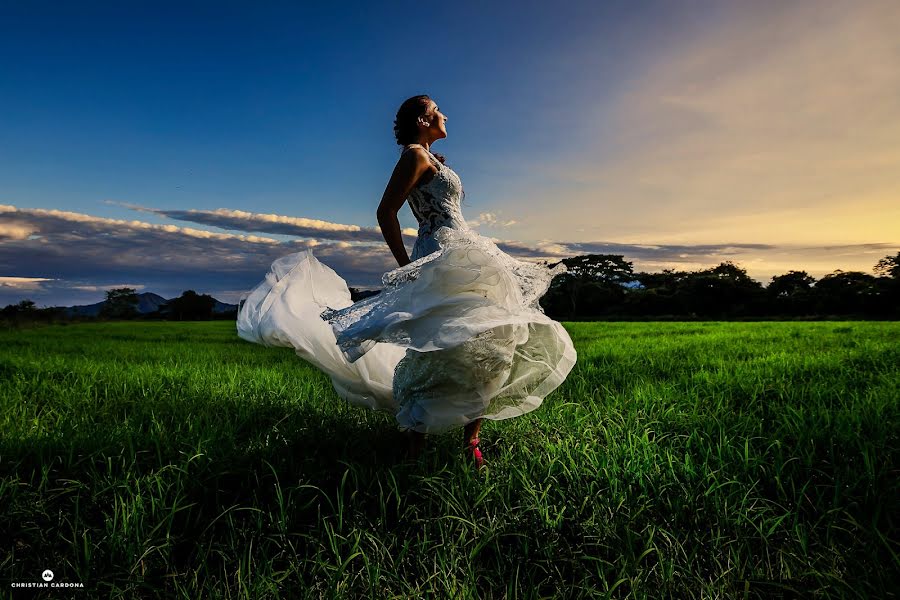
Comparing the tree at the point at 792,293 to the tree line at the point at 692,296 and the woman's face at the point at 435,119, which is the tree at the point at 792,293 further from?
the woman's face at the point at 435,119

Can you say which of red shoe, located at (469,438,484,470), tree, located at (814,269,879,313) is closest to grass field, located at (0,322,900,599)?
red shoe, located at (469,438,484,470)

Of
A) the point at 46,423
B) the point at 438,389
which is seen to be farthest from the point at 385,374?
the point at 46,423

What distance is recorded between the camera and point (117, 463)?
3137mm

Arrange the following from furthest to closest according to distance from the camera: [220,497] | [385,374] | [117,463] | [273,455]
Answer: [385,374], [273,455], [117,463], [220,497]

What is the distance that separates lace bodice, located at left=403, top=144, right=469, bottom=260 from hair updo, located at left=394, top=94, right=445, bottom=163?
0.25 meters

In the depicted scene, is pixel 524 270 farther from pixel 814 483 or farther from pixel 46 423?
pixel 46 423

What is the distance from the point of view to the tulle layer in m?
2.96

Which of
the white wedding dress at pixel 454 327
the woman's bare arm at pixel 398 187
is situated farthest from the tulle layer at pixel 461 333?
the woman's bare arm at pixel 398 187

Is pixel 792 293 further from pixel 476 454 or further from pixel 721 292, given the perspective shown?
pixel 476 454

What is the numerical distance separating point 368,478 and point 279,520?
62cm

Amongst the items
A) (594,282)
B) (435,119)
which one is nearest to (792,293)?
(594,282)

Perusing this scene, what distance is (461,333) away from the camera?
9.37ft

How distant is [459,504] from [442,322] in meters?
1.02

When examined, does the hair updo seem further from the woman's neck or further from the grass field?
the grass field
